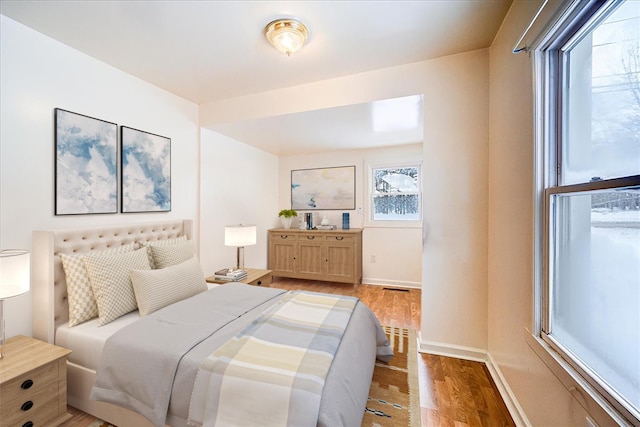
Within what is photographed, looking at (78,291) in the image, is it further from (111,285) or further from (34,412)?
(34,412)

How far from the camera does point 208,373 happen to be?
1182 millimetres

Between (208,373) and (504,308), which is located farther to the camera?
(504,308)

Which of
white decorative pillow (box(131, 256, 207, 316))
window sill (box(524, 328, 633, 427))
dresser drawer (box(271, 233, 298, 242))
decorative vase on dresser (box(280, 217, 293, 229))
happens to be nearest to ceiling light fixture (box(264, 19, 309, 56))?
white decorative pillow (box(131, 256, 207, 316))

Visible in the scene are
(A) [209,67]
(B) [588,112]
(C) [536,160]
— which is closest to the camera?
(B) [588,112]

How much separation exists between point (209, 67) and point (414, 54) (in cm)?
176

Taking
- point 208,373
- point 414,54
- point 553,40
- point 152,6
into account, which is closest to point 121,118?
point 152,6

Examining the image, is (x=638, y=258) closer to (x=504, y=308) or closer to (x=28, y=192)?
(x=504, y=308)

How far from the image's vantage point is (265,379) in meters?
1.11

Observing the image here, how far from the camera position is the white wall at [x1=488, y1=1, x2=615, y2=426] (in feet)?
4.16

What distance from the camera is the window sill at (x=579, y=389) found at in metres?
0.83

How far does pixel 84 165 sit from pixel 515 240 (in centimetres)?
313

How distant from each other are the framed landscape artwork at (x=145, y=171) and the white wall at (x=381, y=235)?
254 cm

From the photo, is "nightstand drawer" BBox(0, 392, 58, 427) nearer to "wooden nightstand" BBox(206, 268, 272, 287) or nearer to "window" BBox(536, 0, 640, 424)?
"wooden nightstand" BBox(206, 268, 272, 287)

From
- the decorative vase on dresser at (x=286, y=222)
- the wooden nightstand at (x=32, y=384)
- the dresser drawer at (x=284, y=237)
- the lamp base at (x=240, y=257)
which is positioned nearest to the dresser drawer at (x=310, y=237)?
the dresser drawer at (x=284, y=237)
